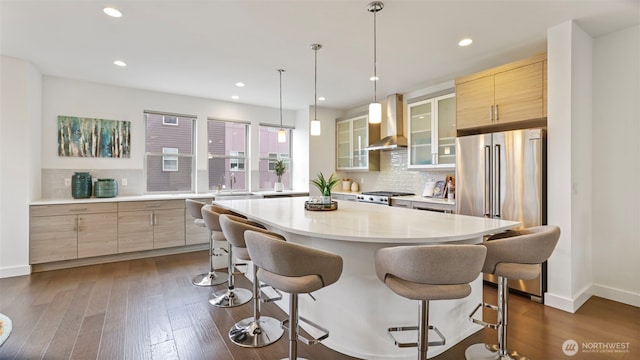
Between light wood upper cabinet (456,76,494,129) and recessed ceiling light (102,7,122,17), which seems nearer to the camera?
recessed ceiling light (102,7,122,17)

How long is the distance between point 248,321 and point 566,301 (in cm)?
284

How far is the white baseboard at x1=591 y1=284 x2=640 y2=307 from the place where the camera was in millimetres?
2787

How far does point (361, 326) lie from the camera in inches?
77.4

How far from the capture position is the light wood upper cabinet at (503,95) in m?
2.92

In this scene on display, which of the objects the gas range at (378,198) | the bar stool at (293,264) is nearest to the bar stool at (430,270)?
the bar stool at (293,264)

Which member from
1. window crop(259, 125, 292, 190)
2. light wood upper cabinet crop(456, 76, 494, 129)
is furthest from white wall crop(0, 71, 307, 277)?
light wood upper cabinet crop(456, 76, 494, 129)

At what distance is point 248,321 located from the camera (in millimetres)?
2441

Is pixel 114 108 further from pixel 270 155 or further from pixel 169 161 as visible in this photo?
pixel 270 155

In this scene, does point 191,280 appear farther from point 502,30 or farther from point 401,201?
point 502,30

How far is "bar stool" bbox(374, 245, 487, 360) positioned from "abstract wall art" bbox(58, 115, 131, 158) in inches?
186

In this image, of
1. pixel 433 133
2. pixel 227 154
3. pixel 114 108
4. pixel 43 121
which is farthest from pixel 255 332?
pixel 43 121

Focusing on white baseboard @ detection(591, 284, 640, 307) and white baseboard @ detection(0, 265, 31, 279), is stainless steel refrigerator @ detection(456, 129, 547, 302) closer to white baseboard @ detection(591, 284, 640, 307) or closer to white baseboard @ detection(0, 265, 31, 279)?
white baseboard @ detection(591, 284, 640, 307)

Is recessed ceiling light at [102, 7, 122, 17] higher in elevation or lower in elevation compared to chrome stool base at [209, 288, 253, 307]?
higher

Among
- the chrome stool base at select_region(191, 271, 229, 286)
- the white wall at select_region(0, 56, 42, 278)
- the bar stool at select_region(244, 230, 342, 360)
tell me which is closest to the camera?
the bar stool at select_region(244, 230, 342, 360)
